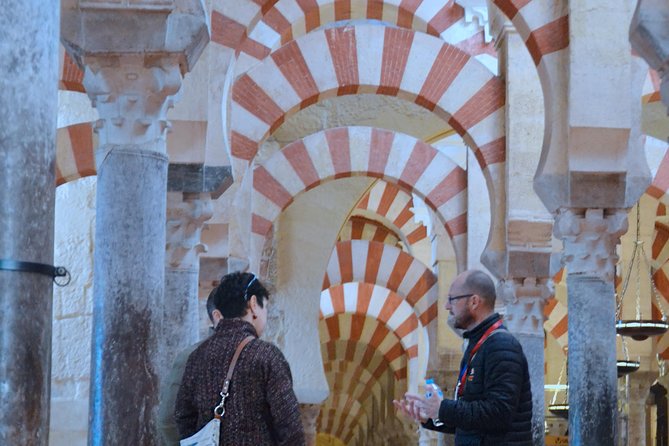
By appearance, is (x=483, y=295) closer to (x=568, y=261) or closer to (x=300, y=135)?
(x=568, y=261)

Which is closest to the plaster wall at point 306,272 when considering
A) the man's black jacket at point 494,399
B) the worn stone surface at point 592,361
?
the worn stone surface at point 592,361

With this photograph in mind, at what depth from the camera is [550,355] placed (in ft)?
63.8

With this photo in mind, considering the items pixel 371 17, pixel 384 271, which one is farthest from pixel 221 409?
pixel 384 271

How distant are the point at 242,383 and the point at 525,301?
610 cm

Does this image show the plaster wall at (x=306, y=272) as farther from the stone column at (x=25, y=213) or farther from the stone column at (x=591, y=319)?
Result: the stone column at (x=25, y=213)

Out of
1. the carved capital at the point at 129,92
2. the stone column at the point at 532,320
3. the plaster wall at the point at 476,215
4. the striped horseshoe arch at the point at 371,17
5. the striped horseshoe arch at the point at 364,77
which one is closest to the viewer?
the carved capital at the point at 129,92

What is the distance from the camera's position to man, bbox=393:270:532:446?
382 centimetres

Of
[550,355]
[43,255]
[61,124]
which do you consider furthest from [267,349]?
[550,355]

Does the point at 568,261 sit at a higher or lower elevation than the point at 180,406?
higher

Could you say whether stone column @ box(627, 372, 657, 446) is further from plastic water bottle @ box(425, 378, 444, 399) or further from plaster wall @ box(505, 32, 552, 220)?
plastic water bottle @ box(425, 378, 444, 399)

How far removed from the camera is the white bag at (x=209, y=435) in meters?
3.38

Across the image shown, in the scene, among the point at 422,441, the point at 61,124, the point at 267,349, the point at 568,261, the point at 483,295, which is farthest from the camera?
the point at 422,441

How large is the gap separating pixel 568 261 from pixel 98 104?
3.21m

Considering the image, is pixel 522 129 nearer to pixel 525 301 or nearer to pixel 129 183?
pixel 525 301
